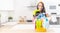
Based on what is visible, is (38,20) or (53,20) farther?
(53,20)

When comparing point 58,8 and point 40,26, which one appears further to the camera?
point 58,8

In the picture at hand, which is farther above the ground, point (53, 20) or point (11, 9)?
point (11, 9)

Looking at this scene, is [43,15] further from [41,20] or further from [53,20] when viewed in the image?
[53,20]

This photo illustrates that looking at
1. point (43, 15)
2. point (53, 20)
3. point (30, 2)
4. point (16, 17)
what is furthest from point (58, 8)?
point (43, 15)

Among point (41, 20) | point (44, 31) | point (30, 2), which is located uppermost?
point (30, 2)

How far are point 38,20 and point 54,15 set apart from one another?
5.39ft

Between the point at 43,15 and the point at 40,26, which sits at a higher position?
the point at 43,15

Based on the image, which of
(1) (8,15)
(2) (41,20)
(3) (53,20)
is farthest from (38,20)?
(1) (8,15)

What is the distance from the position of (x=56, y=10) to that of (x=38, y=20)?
166 centimetres

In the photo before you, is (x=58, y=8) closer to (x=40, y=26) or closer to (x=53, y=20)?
(x=53, y=20)

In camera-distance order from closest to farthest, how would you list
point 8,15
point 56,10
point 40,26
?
point 40,26 < point 56,10 < point 8,15

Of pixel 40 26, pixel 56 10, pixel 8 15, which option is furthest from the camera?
pixel 8 15

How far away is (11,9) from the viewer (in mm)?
3070

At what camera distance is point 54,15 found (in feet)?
9.98
